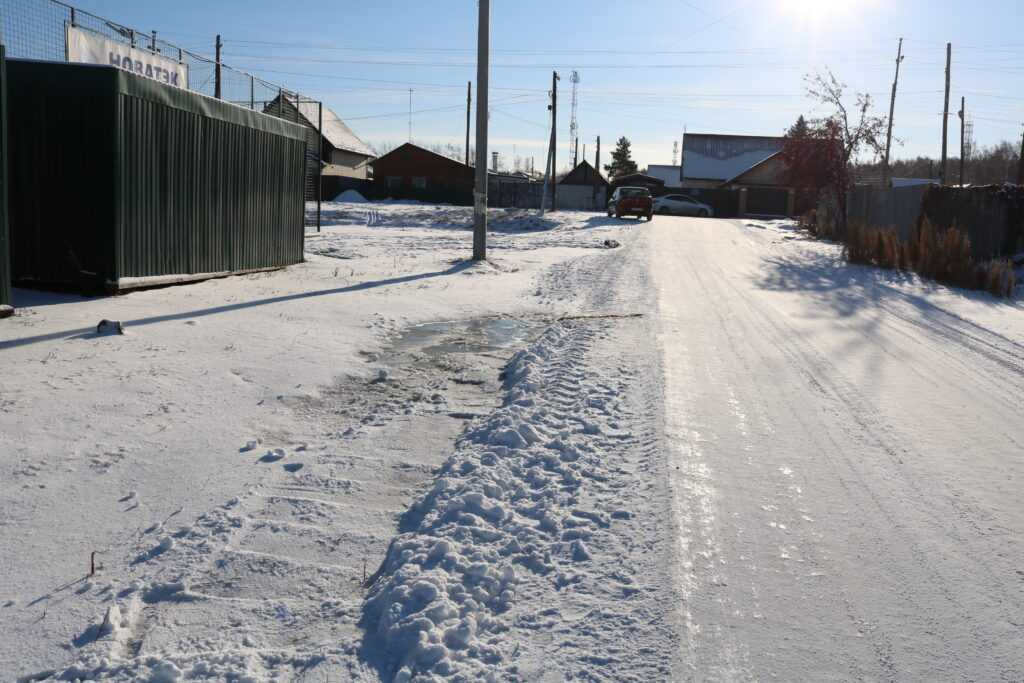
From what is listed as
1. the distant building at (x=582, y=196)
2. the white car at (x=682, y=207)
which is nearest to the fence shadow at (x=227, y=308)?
the white car at (x=682, y=207)

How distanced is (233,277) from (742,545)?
36.2 feet

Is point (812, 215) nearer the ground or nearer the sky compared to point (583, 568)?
nearer the sky

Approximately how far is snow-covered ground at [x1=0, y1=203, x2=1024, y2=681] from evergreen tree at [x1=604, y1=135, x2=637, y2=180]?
3926 inches

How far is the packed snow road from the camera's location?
3.62m

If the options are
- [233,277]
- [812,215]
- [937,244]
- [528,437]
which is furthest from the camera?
[812,215]

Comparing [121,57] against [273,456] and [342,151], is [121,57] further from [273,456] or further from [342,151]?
[342,151]

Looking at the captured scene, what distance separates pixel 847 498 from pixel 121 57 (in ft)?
37.7

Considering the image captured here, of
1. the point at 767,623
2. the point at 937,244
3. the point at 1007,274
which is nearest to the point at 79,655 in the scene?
the point at 767,623

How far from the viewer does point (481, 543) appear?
4.46 meters

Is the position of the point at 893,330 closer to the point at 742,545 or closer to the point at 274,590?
the point at 742,545

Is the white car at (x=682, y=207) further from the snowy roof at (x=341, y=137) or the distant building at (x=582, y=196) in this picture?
the snowy roof at (x=341, y=137)

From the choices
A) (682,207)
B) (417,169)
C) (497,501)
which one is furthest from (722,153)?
(497,501)

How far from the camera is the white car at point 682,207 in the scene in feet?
190

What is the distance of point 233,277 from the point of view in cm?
1395
